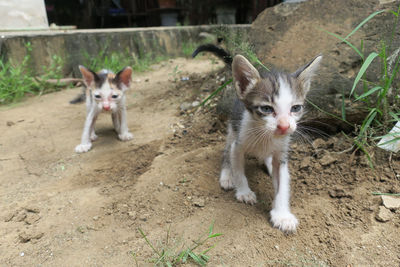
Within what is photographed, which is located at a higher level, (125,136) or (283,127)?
(283,127)

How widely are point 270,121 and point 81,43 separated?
545cm

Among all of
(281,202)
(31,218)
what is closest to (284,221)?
(281,202)

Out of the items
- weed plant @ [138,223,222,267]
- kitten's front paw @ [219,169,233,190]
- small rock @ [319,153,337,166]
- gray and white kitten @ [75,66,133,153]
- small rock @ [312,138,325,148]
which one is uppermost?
gray and white kitten @ [75,66,133,153]

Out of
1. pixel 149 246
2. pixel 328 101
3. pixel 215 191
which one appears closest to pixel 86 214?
pixel 149 246

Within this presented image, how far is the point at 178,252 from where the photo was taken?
1852mm

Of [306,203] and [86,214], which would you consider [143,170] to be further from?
[306,203]

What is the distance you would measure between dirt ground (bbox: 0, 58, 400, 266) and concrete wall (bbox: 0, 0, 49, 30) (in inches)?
127

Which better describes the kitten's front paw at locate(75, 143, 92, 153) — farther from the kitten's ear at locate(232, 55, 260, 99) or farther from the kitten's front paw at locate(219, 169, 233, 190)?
the kitten's ear at locate(232, 55, 260, 99)

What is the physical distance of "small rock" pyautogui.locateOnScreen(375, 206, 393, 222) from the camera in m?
1.99

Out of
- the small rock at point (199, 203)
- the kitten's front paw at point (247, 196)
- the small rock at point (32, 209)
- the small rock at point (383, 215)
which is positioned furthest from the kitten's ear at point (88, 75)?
the small rock at point (383, 215)

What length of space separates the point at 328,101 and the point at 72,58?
521cm

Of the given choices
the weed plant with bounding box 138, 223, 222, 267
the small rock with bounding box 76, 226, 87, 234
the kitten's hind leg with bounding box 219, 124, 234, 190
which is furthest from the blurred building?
the weed plant with bounding box 138, 223, 222, 267

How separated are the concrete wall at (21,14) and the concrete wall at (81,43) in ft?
1.78

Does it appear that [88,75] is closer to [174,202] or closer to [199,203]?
[174,202]
